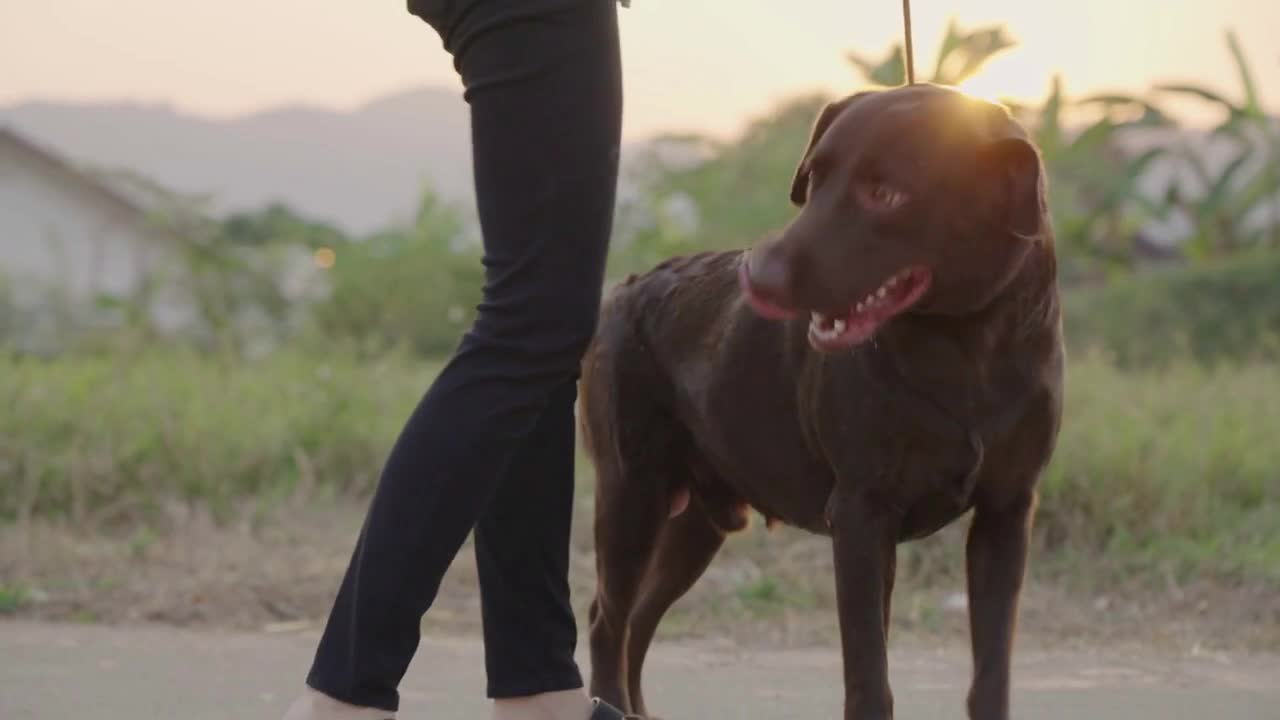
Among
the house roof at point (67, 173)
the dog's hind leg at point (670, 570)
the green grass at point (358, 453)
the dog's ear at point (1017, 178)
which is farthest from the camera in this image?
the house roof at point (67, 173)

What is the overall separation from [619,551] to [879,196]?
110 centimetres

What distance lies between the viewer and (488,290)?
2877 millimetres

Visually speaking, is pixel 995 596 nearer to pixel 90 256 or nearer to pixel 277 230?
pixel 90 256

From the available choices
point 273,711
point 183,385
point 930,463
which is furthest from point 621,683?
point 183,385

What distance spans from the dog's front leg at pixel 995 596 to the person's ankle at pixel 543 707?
654mm

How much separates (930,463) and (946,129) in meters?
0.52

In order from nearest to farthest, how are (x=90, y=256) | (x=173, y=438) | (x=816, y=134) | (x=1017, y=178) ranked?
(x=1017, y=178), (x=816, y=134), (x=173, y=438), (x=90, y=256)

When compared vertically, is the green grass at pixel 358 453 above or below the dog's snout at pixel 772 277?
below

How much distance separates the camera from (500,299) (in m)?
2.86

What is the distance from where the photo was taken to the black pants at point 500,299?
9.18 ft

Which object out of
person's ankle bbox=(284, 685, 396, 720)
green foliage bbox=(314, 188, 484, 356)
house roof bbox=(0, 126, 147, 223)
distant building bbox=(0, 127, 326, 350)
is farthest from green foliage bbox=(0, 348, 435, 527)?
house roof bbox=(0, 126, 147, 223)

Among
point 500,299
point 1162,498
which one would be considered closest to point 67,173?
point 1162,498

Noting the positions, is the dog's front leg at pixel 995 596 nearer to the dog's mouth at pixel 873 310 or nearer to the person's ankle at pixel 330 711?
the dog's mouth at pixel 873 310

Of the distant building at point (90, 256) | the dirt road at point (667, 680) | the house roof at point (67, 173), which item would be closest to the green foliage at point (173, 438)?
the dirt road at point (667, 680)
